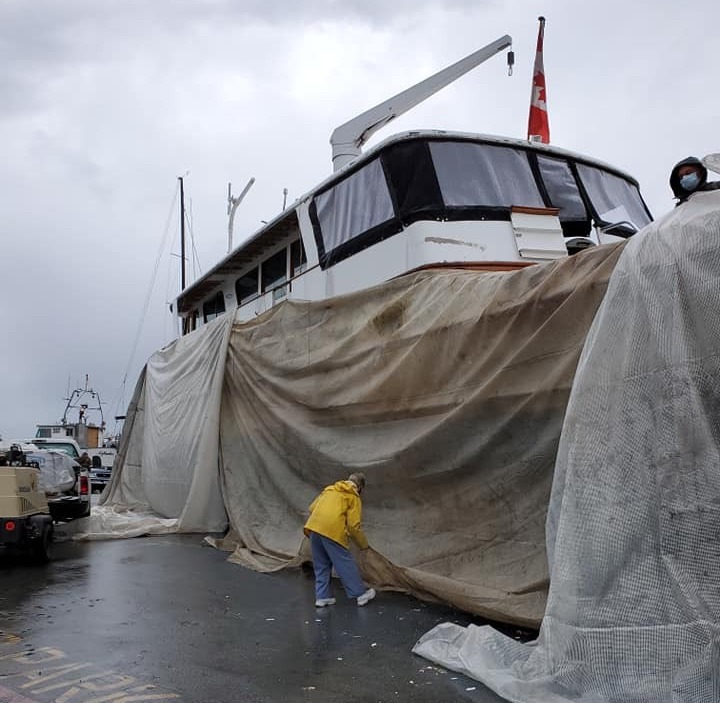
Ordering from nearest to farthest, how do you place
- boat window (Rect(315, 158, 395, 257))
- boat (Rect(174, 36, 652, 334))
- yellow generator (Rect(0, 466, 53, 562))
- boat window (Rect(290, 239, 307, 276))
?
boat (Rect(174, 36, 652, 334)), boat window (Rect(315, 158, 395, 257)), yellow generator (Rect(0, 466, 53, 562)), boat window (Rect(290, 239, 307, 276))

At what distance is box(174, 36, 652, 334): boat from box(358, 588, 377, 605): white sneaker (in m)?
3.21

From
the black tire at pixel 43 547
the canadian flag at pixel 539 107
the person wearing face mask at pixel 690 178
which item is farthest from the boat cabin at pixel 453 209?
the black tire at pixel 43 547

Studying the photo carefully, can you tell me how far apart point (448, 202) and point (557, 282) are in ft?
8.93

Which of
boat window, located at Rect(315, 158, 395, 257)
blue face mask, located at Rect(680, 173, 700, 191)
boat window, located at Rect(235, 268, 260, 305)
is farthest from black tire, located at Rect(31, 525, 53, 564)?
blue face mask, located at Rect(680, 173, 700, 191)

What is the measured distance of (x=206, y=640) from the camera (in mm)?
5527

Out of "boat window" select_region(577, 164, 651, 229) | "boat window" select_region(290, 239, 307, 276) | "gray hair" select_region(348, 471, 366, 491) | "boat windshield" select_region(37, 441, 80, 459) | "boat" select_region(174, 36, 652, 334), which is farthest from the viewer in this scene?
"boat windshield" select_region(37, 441, 80, 459)

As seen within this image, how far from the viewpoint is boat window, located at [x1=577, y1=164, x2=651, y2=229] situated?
888 centimetres

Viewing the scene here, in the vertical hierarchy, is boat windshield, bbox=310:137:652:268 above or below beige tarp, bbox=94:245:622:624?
above

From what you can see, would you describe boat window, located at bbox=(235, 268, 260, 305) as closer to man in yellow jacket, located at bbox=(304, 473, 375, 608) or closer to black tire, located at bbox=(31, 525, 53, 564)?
black tire, located at bbox=(31, 525, 53, 564)

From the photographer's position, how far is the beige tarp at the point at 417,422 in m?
5.50

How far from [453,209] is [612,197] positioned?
8.48 feet

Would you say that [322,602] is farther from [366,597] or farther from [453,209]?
[453,209]

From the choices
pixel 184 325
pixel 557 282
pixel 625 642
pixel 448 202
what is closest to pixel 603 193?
pixel 448 202

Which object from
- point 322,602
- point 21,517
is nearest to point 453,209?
point 322,602
